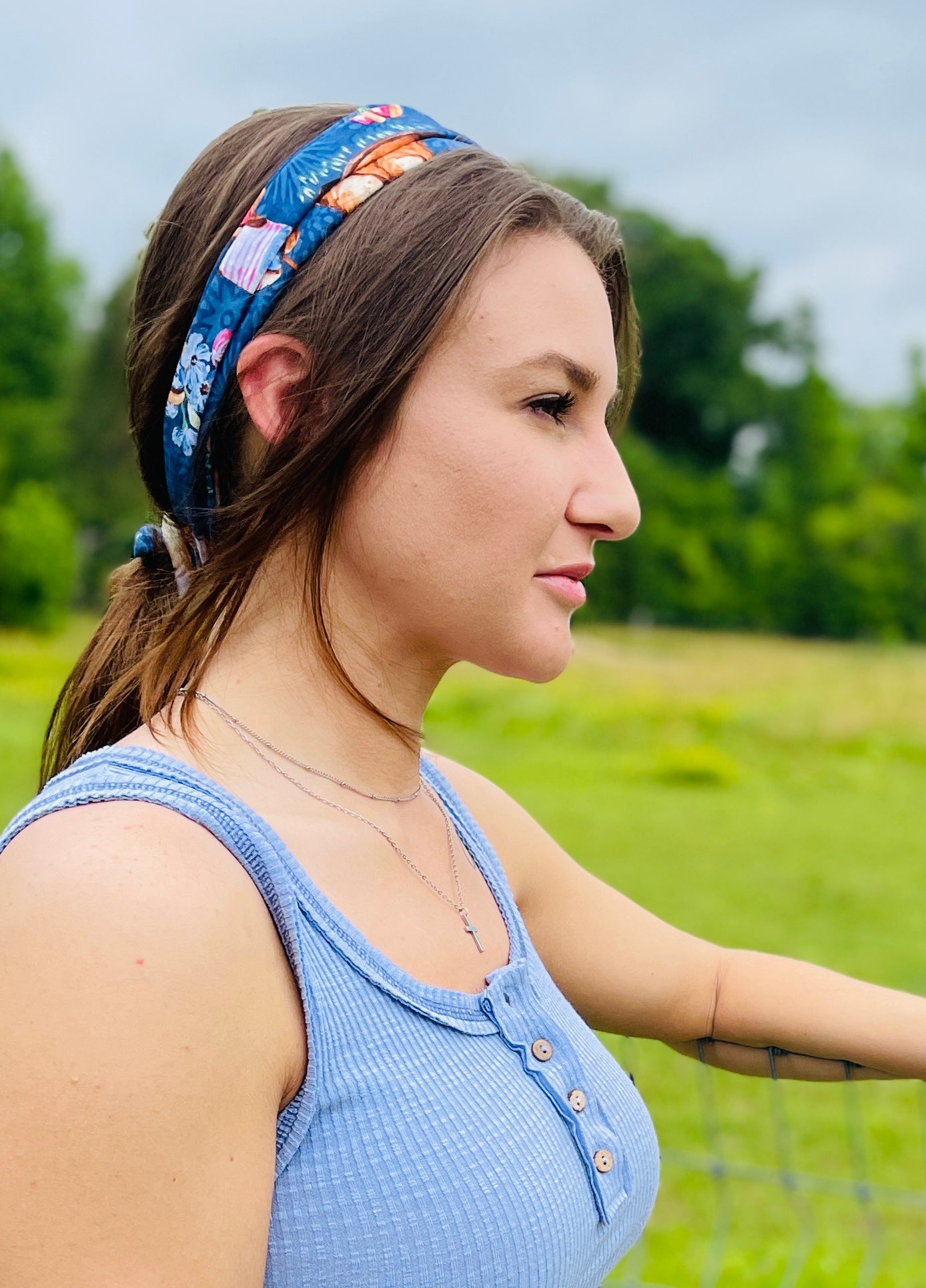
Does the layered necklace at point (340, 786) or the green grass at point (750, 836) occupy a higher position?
the layered necklace at point (340, 786)

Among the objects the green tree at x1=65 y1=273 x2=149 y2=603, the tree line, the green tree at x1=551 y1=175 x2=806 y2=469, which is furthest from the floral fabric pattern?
the green tree at x1=551 y1=175 x2=806 y2=469

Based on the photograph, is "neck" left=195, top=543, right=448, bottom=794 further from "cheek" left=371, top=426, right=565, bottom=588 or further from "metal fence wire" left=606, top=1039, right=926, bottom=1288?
"metal fence wire" left=606, top=1039, right=926, bottom=1288

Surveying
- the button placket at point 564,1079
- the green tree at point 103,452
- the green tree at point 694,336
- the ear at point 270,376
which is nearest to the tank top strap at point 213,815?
the button placket at point 564,1079

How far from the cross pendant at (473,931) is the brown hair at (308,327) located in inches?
7.5

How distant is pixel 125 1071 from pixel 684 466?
3447cm

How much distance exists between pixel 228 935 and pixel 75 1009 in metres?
0.13

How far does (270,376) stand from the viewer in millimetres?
1219

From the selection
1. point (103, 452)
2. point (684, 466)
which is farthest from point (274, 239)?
point (684, 466)

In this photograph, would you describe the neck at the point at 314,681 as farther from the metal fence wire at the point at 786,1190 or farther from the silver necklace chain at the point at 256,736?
the metal fence wire at the point at 786,1190

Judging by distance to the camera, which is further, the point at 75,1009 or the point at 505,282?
the point at 505,282

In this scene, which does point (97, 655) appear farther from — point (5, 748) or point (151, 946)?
point (5, 748)

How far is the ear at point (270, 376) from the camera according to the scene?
1195 mm

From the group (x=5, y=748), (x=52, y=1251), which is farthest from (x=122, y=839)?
(x=5, y=748)

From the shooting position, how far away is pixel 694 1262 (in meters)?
3.71
